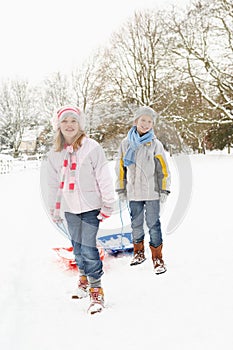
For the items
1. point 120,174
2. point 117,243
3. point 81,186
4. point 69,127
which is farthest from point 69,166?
point 117,243

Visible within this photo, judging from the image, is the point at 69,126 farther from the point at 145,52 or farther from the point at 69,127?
the point at 145,52

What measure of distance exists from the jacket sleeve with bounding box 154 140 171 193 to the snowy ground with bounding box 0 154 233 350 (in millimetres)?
744

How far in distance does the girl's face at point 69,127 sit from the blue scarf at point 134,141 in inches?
31.6

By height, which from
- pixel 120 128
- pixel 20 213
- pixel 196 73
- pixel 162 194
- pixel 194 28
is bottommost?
pixel 20 213

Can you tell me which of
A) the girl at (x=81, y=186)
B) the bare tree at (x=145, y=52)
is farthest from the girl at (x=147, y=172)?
the bare tree at (x=145, y=52)

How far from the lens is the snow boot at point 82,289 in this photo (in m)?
2.98

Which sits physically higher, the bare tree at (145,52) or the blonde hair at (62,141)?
the bare tree at (145,52)

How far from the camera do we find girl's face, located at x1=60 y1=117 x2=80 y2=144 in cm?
278

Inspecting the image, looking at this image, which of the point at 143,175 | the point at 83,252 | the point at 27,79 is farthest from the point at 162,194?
the point at 27,79

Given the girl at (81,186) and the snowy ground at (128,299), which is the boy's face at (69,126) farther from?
the snowy ground at (128,299)

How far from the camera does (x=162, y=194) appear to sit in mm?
3471

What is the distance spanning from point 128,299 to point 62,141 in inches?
48.8

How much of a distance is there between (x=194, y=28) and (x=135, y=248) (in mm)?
15754

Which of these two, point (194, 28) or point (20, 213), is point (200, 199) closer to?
point (20, 213)
